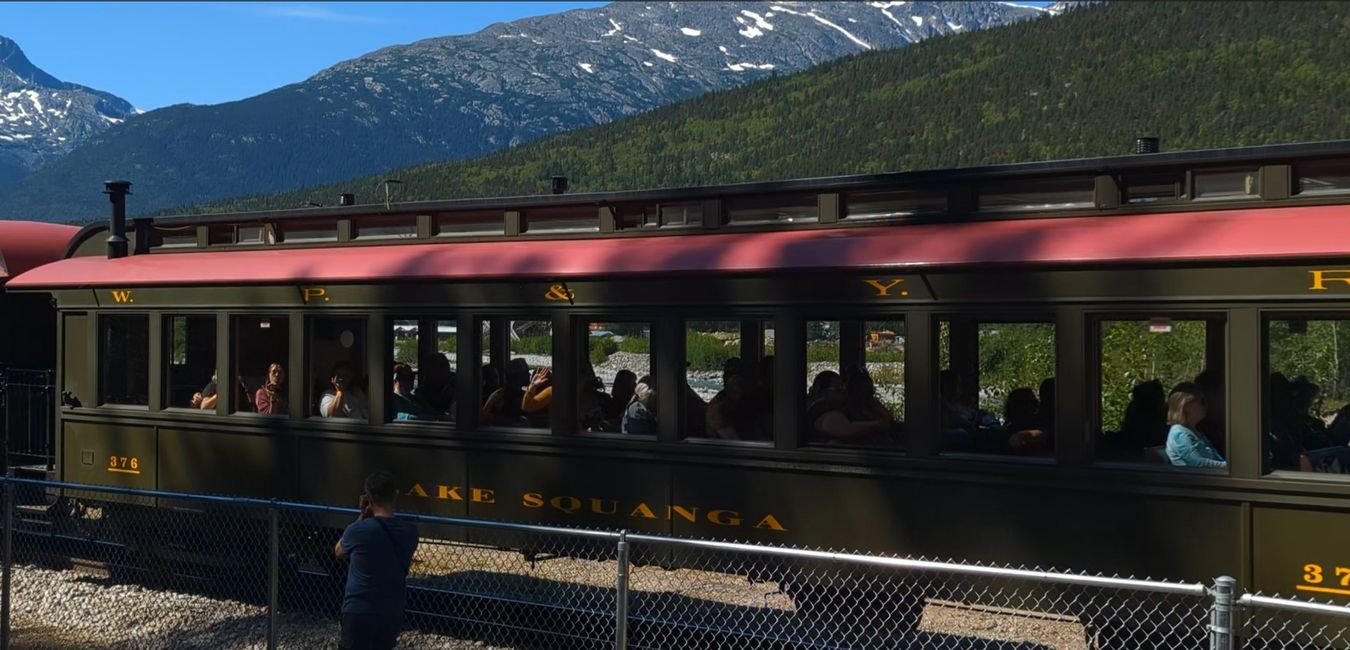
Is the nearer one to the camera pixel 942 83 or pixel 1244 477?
pixel 1244 477

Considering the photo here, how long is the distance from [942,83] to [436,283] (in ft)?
334

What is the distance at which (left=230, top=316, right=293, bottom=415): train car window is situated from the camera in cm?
1005

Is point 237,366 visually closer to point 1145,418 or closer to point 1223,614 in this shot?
point 1145,418

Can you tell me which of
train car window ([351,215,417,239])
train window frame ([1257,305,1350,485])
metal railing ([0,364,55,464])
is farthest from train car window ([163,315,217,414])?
train window frame ([1257,305,1350,485])

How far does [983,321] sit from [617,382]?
2519mm

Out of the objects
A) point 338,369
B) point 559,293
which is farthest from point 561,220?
point 338,369

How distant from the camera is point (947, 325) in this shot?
803cm

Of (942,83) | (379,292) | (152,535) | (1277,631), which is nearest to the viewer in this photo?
(1277,631)

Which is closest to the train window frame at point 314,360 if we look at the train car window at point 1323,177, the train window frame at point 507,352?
the train window frame at point 507,352

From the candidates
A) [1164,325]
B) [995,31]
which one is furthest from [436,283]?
[995,31]

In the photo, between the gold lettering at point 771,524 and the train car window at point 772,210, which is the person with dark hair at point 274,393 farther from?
the gold lettering at point 771,524

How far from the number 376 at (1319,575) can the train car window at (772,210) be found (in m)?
3.38

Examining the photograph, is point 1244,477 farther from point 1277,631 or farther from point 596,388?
point 596,388

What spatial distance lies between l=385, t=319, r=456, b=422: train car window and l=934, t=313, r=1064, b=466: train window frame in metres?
3.62
